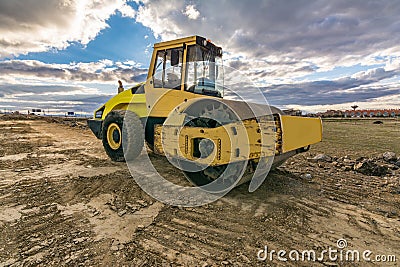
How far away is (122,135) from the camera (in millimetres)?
5836

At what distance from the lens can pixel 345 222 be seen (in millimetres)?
3225

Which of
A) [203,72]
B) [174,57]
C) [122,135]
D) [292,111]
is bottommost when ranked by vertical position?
[122,135]

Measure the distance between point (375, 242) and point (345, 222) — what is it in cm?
45

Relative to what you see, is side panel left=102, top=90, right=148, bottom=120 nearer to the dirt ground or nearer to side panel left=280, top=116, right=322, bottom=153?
the dirt ground

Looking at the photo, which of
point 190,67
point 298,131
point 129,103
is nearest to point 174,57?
point 190,67

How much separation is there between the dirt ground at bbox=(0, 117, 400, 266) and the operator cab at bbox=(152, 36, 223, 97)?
1873mm

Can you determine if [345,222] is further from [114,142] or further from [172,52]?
[114,142]

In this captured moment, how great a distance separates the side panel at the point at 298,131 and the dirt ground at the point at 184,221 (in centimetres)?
85

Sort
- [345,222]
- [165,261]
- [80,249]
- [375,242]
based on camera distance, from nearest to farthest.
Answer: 1. [165,261]
2. [80,249]
3. [375,242]
4. [345,222]

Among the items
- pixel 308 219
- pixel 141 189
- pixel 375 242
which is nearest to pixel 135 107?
pixel 141 189

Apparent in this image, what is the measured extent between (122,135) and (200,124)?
2.61 meters

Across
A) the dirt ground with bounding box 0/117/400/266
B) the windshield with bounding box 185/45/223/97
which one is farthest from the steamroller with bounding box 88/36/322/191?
the dirt ground with bounding box 0/117/400/266

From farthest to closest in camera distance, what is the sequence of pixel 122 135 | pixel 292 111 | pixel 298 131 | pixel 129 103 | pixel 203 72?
pixel 129 103 < pixel 122 135 < pixel 203 72 < pixel 292 111 < pixel 298 131

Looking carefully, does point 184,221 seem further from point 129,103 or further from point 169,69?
point 129,103
